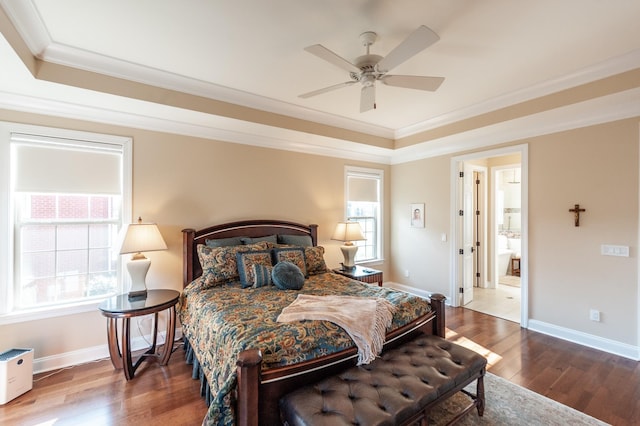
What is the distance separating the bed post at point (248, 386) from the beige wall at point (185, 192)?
2.28m

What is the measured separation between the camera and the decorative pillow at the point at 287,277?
289cm

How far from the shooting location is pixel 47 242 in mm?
2826

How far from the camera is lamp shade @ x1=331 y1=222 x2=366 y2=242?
4289 millimetres

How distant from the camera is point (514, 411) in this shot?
2.17 meters

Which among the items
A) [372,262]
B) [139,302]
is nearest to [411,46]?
[139,302]

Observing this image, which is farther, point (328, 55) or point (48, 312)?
point (48, 312)

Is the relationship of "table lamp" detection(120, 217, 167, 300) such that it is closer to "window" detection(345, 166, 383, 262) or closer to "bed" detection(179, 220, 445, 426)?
"bed" detection(179, 220, 445, 426)

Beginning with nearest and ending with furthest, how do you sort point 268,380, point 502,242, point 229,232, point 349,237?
point 268,380 < point 229,232 < point 349,237 < point 502,242

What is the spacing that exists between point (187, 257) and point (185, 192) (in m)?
0.79

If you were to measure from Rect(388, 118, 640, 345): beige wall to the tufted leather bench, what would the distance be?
6.99 feet

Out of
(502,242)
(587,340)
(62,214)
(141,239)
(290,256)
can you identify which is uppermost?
(62,214)

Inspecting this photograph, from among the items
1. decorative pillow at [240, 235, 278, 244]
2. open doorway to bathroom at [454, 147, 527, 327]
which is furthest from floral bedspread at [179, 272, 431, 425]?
open doorway to bathroom at [454, 147, 527, 327]

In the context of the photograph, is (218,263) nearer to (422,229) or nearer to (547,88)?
(422,229)

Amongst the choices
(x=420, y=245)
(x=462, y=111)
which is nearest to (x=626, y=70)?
(x=462, y=111)
